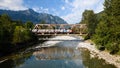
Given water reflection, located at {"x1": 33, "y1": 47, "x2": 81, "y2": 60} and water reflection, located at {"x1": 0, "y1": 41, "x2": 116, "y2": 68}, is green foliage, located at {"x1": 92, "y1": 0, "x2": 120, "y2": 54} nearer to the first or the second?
water reflection, located at {"x1": 0, "y1": 41, "x2": 116, "y2": 68}

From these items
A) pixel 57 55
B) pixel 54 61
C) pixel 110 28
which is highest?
pixel 110 28

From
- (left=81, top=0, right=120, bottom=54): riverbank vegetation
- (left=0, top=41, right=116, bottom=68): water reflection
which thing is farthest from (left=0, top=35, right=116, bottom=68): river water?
(left=81, top=0, right=120, bottom=54): riverbank vegetation

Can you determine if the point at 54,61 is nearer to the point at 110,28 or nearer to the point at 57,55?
the point at 57,55

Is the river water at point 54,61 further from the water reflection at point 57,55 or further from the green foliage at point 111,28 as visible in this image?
the green foliage at point 111,28

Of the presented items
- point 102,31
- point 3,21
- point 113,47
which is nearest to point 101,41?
point 102,31

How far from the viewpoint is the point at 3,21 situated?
85062 millimetres

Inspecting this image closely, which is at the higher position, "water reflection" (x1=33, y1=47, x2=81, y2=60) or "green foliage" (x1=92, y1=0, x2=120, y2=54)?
"green foliage" (x1=92, y1=0, x2=120, y2=54)

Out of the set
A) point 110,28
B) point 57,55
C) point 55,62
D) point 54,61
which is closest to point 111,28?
point 110,28

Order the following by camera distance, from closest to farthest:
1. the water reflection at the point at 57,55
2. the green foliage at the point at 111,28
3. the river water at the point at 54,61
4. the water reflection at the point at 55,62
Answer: the water reflection at the point at 55,62 < the river water at the point at 54,61 < the green foliage at the point at 111,28 < the water reflection at the point at 57,55

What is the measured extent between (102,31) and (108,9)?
6419 millimetres

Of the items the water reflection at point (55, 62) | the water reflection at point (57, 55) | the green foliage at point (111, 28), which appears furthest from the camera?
the water reflection at point (57, 55)

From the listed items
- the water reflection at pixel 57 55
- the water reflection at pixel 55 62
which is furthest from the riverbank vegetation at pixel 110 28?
the water reflection at pixel 57 55

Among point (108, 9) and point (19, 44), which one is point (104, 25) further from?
point (19, 44)

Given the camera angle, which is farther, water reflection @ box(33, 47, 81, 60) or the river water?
water reflection @ box(33, 47, 81, 60)
